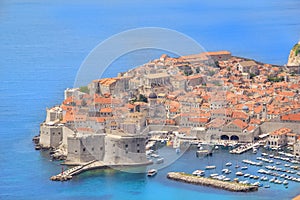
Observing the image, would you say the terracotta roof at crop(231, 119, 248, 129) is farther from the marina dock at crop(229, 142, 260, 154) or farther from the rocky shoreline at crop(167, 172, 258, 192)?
the rocky shoreline at crop(167, 172, 258, 192)

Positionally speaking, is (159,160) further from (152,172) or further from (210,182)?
(210,182)

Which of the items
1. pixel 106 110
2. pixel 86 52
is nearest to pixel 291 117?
pixel 106 110

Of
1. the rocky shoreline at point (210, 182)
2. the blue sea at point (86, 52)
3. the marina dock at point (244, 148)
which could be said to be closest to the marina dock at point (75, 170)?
the blue sea at point (86, 52)

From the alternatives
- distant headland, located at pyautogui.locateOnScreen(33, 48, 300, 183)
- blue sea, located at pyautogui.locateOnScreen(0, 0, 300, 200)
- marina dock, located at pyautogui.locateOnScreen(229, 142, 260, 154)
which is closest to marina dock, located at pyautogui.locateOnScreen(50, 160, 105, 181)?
distant headland, located at pyautogui.locateOnScreen(33, 48, 300, 183)

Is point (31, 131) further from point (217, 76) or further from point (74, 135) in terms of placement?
point (217, 76)

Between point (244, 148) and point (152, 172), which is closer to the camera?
point (152, 172)

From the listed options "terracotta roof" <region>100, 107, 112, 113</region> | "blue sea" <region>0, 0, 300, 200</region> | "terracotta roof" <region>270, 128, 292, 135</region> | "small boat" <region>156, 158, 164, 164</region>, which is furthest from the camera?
"terracotta roof" <region>100, 107, 112, 113</region>
